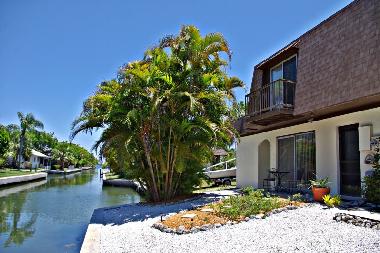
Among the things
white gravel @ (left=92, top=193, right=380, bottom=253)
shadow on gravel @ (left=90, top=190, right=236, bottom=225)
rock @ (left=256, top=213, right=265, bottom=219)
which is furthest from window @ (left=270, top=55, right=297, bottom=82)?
rock @ (left=256, top=213, right=265, bottom=219)

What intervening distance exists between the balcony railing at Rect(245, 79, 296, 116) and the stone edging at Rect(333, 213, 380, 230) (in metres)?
5.52

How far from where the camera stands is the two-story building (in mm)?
9672

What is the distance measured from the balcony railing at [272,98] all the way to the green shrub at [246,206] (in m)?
4.35

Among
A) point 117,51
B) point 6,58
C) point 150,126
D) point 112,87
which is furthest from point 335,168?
point 6,58

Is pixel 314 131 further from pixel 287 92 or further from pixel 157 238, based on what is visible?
pixel 157 238

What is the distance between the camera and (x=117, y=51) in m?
14.7

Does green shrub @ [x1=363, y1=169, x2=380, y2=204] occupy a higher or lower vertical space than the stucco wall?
lower

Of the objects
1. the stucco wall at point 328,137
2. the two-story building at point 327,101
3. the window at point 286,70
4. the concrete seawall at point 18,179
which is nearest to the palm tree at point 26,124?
the concrete seawall at point 18,179

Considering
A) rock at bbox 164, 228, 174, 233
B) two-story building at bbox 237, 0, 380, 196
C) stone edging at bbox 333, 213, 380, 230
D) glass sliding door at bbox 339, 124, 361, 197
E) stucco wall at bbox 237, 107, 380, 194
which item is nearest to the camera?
stone edging at bbox 333, 213, 380, 230

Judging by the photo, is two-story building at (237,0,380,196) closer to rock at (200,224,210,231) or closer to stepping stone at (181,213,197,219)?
stepping stone at (181,213,197,219)

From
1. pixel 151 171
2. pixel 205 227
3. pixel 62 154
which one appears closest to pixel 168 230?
pixel 205 227

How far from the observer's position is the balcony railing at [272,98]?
12908mm

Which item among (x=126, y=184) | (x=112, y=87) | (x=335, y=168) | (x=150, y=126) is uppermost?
(x=112, y=87)

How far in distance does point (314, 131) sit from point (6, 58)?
15.3 meters
